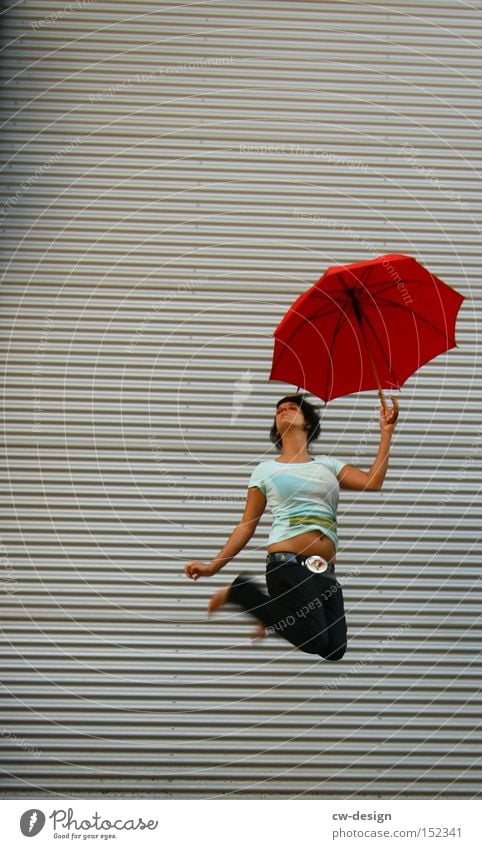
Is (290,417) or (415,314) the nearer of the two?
(290,417)

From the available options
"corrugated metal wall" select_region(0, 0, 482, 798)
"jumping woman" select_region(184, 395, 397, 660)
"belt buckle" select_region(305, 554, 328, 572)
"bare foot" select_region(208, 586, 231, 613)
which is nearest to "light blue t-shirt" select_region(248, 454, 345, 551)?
"jumping woman" select_region(184, 395, 397, 660)

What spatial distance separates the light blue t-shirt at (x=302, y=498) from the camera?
5.84m

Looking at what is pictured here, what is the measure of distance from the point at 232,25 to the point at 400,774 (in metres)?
5.43

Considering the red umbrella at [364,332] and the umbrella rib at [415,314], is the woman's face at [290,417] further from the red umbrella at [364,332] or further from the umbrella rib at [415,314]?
the umbrella rib at [415,314]

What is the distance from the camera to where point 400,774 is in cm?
746

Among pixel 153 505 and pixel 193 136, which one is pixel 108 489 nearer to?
pixel 153 505

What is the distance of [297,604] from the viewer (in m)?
5.62

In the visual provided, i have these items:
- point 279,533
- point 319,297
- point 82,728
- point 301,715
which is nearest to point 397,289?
point 319,297

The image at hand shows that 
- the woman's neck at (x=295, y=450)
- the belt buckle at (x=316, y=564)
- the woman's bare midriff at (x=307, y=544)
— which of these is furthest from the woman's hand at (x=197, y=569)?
the woman's neck at (x=295, y=450)

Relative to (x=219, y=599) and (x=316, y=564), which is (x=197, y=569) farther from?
(x=316, y=564)

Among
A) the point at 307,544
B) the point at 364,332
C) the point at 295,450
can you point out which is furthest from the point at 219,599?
the point at 364,332
